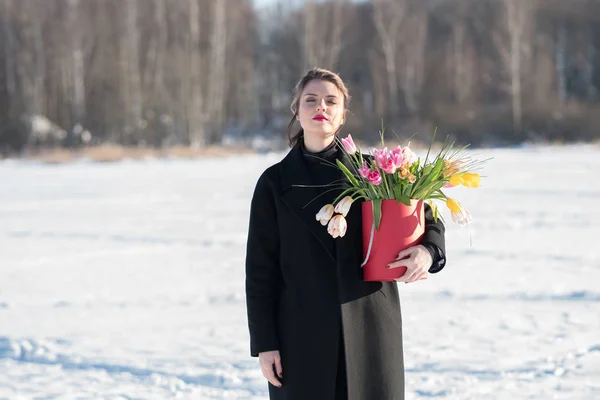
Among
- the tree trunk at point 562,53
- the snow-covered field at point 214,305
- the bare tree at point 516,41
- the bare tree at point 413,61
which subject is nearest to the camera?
the snow-covered field at point 214,305

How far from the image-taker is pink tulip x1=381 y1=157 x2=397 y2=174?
6.56 ft

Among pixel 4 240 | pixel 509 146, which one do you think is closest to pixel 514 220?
pixel 4 240

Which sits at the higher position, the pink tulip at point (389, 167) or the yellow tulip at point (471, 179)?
the pink tulip at point (389, 167)

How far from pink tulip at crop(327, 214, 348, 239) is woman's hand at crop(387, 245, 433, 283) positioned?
164 mm

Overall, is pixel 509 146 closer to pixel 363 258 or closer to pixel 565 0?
pixel 565 0

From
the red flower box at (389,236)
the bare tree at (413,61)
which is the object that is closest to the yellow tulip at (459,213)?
the red flower box at (389,236)

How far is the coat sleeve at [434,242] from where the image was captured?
207 cm

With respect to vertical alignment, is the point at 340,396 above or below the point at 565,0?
below

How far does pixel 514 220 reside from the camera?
9953 millimetres

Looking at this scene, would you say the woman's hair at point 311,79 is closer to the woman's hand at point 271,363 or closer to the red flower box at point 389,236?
the red flower box at point 389,236

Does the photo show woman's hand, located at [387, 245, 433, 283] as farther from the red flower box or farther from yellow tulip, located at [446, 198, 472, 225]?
yellow tulip, located at [446, 198, 472, 225]

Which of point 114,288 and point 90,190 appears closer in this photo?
point 114,288

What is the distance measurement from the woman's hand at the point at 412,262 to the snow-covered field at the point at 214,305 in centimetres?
191

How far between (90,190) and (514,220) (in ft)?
28.4
